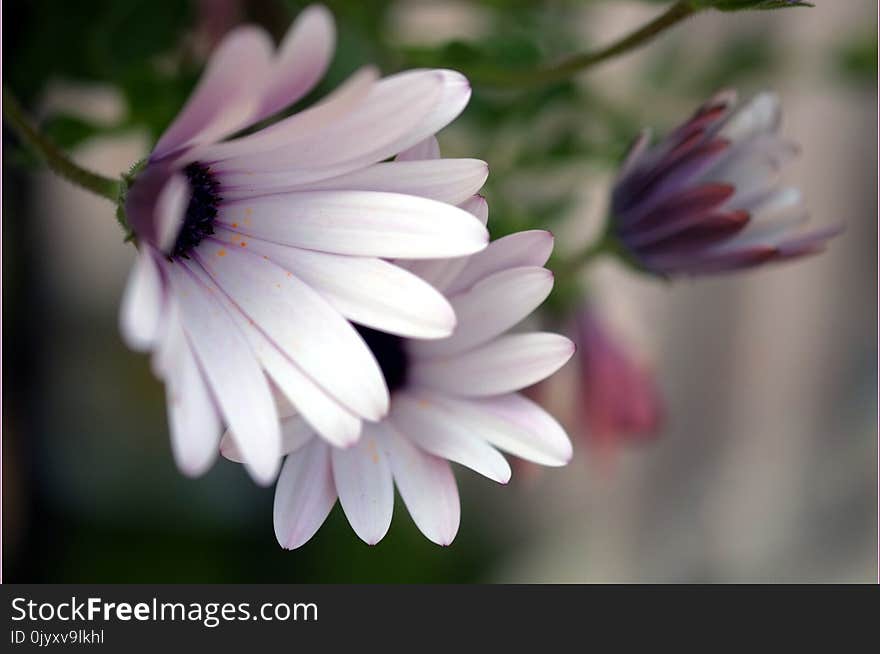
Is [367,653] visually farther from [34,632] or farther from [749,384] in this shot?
[749,384]

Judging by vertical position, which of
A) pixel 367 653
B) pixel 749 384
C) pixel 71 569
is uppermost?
pixel 749 384

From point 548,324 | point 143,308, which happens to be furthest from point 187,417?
point 548,324

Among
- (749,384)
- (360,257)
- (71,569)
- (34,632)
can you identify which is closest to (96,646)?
(34,632)

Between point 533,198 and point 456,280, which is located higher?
point 533,198

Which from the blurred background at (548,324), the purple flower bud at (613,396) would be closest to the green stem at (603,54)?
the blurred background at (548,324)

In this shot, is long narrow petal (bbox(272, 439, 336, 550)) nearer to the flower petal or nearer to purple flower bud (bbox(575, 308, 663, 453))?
the flower petal

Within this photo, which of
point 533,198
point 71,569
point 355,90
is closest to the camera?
point 355,90

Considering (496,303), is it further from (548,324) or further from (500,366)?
(548,324)
